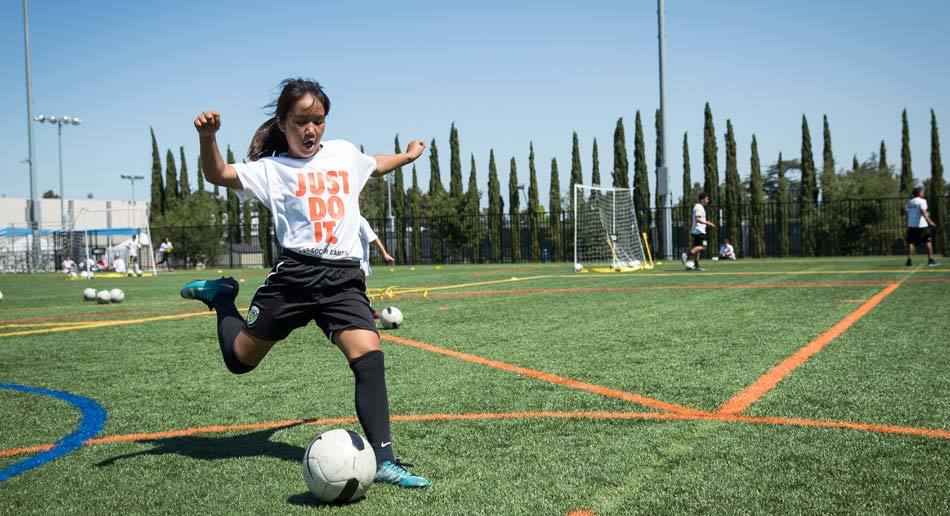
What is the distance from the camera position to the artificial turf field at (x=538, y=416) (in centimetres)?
318

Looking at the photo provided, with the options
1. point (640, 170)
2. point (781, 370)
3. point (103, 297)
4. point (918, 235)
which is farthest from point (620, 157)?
point (781, 370)

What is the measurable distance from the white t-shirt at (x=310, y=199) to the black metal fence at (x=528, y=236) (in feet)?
128

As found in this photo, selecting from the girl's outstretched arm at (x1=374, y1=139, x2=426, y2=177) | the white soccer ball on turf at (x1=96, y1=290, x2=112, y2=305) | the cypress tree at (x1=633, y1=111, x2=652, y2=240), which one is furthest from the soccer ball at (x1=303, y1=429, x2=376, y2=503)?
the cypress tree at (x1=633, y1=111, x2=652, y2=240)

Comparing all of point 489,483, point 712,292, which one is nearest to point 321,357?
point 489,483

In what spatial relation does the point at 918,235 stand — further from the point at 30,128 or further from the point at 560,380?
the point at 30,128

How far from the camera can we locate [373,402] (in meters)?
3.56

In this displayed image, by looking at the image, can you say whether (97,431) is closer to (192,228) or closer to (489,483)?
(489,483)

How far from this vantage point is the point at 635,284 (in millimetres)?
16250

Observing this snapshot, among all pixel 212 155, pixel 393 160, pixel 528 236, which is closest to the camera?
pixel 212 155

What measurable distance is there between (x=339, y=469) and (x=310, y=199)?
4.44ft

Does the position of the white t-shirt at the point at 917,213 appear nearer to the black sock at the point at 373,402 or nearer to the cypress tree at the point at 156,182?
the black sock at the point at 373,402

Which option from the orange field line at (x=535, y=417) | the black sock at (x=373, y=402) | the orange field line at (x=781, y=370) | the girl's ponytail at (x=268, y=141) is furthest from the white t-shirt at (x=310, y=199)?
the orange field line at (x=781, y=370)

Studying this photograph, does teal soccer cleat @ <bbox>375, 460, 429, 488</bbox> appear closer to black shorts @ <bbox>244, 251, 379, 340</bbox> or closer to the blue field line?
black shorts @ <bbox>244, 251, 379, 340</bbox>

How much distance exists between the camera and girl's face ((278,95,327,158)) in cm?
395
